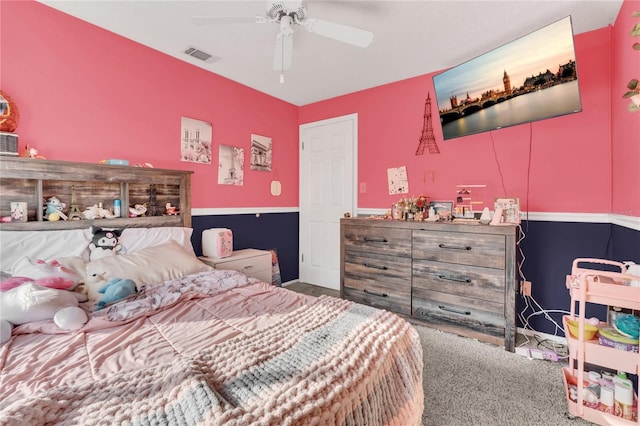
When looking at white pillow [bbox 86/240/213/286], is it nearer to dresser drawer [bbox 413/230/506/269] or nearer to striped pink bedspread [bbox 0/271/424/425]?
striped pink bedspread [bbox 0/271/424/425]

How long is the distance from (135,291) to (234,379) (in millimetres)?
1218

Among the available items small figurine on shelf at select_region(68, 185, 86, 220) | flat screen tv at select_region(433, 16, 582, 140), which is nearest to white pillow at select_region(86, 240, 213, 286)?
small figurine on shelf at select_region(68, 185, 86, 220)

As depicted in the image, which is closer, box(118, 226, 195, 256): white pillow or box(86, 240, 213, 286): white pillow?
box(86, 240, 213, 286): white pillow

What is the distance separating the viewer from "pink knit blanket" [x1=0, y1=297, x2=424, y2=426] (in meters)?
0.73

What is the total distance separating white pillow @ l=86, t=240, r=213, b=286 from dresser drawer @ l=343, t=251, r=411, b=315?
149 cm

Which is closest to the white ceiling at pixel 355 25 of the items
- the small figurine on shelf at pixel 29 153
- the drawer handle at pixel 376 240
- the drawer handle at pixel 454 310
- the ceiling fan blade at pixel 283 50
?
the ceiling fan blade at pixel 283 50

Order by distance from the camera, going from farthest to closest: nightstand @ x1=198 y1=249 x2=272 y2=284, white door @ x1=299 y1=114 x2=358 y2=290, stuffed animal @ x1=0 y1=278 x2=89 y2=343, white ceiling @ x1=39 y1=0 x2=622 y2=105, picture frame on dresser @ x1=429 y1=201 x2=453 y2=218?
white door @ x1=299 y1=114 x2=358 y2=290 → picture frame on dresser @ x1=429 y1=201 x2=453 y2=218 → nightstand @ x1=198 y1=249 x2=272 y2=284 → white ceiling @ x1=39 y1=0 x2=622 y2=105 → stuffed animal @ x1=0 y1=278 x2=89 y2=343

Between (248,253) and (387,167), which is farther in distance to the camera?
(387,167)

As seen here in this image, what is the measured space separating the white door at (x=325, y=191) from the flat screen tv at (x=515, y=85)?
1.34 metres

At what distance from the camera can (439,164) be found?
121 inches

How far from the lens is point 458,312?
2.45m

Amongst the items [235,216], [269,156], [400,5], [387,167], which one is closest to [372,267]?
[387,167]

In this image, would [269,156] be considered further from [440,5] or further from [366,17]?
[440,5]

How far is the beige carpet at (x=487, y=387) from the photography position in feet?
5.15
